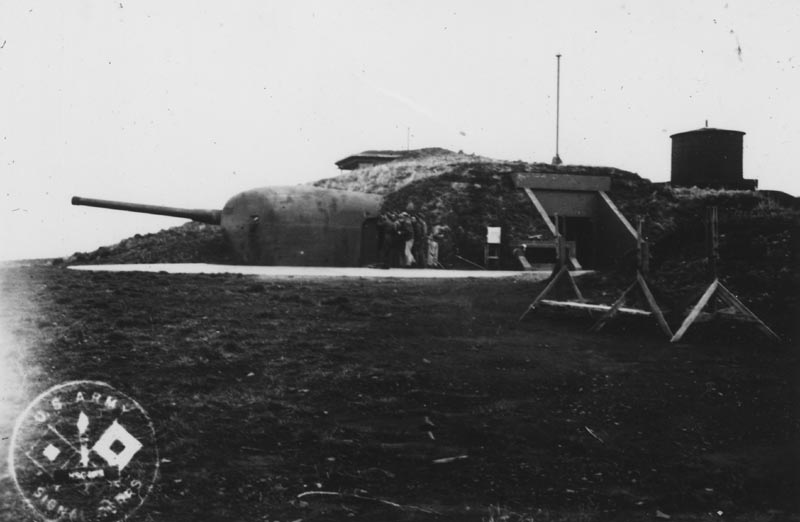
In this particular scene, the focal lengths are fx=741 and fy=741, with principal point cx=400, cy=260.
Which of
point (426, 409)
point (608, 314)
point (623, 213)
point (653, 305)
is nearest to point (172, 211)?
point (608, 314)

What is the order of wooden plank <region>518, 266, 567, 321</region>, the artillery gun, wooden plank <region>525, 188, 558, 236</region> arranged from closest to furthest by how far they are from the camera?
wooden plank <region>518, 266, 567, 321</region> → the artillery gun → wooden plank <region>525, 188, 558, 236</region>

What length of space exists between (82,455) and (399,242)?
14181 millimetres

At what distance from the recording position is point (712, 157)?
1091 inches

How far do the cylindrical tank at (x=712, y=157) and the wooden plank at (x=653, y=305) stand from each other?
22055 mm

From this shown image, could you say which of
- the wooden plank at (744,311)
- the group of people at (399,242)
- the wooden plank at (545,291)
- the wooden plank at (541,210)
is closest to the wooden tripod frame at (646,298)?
the wooden plank at (744,311)

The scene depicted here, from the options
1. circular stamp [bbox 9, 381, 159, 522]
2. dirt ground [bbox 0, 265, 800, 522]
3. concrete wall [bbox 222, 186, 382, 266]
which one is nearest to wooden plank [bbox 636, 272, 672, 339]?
dirt ground [bbox 0, 265, 800, 522]

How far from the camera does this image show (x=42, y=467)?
3514 millimetres

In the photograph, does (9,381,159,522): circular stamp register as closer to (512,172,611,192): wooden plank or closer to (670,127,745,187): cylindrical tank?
(512,172,611,192): wooden plank

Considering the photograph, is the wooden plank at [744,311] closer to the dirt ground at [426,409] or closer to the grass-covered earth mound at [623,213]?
the dirt ground at [426,409]

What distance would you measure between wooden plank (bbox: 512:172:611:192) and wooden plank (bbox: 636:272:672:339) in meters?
15.5

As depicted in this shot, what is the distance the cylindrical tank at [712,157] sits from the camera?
2772 centimetres

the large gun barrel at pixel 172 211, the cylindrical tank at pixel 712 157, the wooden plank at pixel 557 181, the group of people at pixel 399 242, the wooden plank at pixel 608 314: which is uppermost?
the cylindrical tank at pixel 712 157

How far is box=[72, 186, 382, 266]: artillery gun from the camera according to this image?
54.3ft

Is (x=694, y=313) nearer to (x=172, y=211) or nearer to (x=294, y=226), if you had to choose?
(x=294, y=226)
